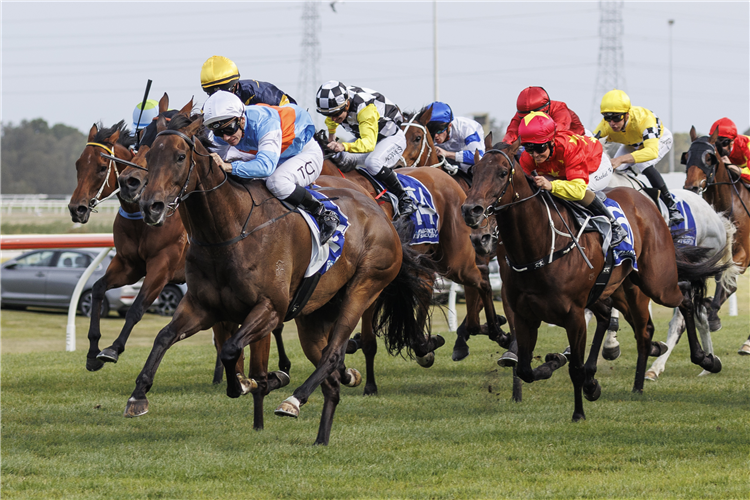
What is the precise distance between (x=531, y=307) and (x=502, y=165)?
38.8 inches

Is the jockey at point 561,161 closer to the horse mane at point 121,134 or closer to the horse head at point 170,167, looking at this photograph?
the horse head at point 170,167

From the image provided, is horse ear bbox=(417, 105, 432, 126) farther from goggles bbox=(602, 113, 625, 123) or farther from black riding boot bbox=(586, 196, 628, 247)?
black riding boot bbox=(586, 196, 628, 247)

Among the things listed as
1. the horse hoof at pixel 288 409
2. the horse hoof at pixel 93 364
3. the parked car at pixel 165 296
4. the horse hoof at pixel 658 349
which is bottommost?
the parked car at pixel 165 296

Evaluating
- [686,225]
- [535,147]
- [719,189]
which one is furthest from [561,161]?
[719,189]

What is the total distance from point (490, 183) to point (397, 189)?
7.29ft

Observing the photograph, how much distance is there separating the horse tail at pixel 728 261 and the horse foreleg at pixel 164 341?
4.57m

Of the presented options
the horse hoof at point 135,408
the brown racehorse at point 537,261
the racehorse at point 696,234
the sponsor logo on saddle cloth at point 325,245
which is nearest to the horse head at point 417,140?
the racehorse at point 696,234

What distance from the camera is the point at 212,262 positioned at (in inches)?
183

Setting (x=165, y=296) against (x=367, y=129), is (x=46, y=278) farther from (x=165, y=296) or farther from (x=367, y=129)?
(x=367, y=129)

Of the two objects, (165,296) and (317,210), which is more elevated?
(317,210)

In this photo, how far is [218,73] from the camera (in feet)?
18.9

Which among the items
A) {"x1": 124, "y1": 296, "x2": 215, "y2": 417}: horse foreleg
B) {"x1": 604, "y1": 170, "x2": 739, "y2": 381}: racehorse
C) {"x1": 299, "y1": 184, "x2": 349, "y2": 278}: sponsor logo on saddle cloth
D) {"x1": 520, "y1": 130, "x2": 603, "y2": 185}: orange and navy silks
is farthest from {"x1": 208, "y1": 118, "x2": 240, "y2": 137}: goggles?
{"x1": 604, "y1": 170, "x2": 739, "y2": 381}: racehorse

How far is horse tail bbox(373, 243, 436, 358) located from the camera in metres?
6.09

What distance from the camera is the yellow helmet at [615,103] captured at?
7.13 metres
